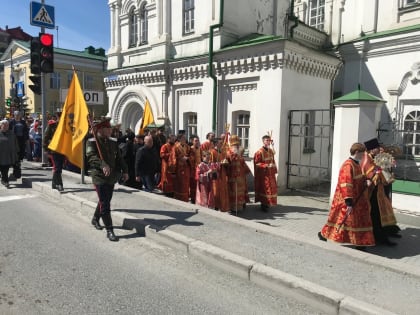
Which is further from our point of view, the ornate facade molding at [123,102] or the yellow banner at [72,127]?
the ornate facade molding at [123,102]

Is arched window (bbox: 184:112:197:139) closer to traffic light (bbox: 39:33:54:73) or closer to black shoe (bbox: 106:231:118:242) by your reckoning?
traffic light (bbox: 39:33:54:73)

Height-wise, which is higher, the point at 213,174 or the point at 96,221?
the point at 213,174

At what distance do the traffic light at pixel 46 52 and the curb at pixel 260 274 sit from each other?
690cm

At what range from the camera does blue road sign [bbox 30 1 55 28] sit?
36.4 feet

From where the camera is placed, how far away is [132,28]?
17000mm

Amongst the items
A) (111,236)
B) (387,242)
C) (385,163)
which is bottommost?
(387,242)

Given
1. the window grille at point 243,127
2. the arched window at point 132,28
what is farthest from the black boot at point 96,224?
the arched window at point 132,28

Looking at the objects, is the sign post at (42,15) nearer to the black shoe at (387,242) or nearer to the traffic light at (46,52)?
the traffic light at (46,52)

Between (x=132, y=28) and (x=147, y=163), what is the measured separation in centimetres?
1001

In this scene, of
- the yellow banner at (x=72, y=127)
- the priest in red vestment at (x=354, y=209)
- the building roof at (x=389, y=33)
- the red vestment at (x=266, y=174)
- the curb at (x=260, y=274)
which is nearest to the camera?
the curb at (x=260, y=274)

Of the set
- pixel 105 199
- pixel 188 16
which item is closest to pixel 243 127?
pixel 188 16

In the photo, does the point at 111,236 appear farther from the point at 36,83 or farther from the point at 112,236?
the point at 36,83

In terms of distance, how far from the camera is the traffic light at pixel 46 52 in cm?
1123

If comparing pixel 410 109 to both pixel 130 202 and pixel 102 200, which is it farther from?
pixel 102 200
